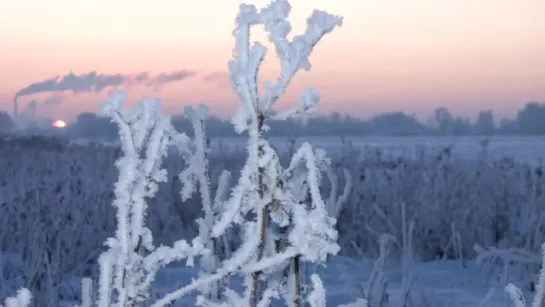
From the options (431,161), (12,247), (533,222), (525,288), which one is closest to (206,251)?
(525,288)

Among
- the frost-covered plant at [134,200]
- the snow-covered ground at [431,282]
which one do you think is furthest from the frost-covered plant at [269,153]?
the snow-covered ground at [431,282]

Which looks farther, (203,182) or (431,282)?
(431,282)

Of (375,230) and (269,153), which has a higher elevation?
(269,153)

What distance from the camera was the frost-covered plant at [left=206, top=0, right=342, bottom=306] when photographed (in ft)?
3.07

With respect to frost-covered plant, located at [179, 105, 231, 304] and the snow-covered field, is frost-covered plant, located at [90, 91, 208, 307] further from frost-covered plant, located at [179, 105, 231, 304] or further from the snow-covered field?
the snow-covered field

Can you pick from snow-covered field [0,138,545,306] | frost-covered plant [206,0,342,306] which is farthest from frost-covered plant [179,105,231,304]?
snow-covered field [0,138,545,306]

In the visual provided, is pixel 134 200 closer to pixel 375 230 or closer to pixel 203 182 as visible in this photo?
pixel 203 182

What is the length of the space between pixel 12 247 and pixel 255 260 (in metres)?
4.24

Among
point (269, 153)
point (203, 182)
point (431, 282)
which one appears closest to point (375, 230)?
point (431, 282)

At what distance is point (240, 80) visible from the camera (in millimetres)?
932

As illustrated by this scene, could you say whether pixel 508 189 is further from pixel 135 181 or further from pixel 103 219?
pixel 135 181

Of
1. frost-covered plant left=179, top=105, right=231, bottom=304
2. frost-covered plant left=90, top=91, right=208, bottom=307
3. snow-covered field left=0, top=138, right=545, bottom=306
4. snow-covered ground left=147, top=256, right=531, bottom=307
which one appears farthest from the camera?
snow-covered field left=0, top=138, right=545, bottom=306

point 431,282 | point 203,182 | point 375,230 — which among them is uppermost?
point 203,182

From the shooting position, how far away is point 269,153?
0.97 metres
